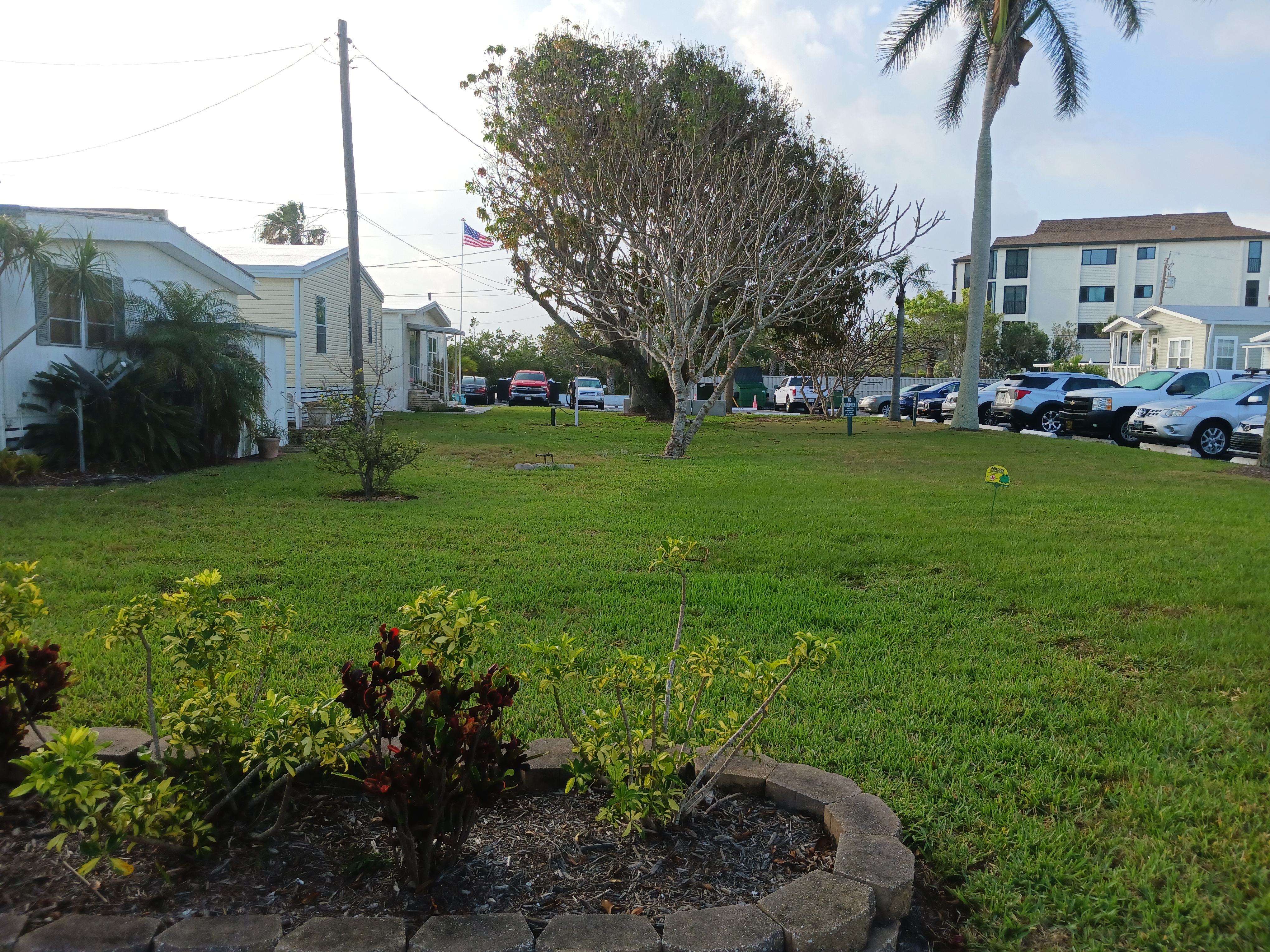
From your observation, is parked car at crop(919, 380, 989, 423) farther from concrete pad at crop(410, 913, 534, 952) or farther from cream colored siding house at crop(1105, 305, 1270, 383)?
concrete pad at crop(410, 913, 534, 952)

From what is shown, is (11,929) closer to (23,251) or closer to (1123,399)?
(23,251)

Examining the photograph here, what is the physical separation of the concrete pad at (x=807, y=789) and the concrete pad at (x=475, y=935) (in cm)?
109

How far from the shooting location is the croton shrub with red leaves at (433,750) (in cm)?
256

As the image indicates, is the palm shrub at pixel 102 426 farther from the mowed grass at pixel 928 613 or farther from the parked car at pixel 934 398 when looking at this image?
the parked car at pixel 934 398

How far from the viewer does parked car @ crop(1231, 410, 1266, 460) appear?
1487 centimetres

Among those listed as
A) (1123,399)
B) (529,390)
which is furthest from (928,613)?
(529,390)

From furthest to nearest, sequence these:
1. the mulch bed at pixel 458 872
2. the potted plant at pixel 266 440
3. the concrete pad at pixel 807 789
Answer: the potted plant at pixel 266 440
the concrete pad at pixel 807 789
the mulch bed at pixel 458 872

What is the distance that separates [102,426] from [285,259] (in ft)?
38.6

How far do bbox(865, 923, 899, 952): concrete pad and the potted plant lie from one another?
13.2m

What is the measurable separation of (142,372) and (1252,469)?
15.3 metres

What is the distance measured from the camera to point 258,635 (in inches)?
198

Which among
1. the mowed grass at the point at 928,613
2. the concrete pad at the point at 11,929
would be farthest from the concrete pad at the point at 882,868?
the concrete pad at the point at 11,929

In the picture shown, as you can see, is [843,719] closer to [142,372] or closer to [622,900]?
[622,900]

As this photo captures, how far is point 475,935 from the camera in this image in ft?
7.75
